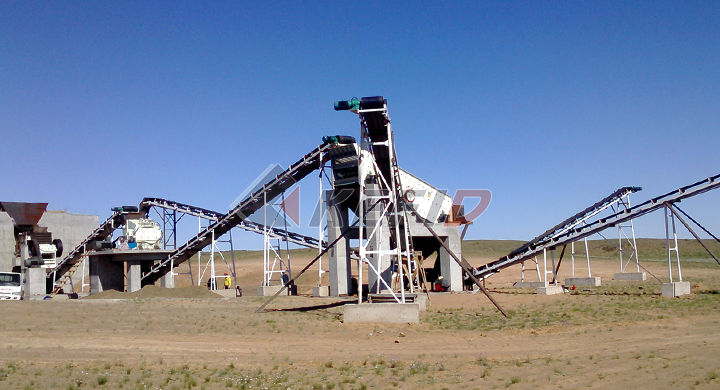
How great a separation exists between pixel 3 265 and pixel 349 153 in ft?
111

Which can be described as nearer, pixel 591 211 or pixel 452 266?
pixel 452 266

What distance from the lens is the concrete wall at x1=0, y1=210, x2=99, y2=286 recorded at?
4803 cm

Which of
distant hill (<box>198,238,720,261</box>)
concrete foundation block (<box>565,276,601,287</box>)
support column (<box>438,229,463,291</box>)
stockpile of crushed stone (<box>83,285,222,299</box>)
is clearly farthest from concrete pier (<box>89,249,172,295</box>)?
distant hill (<box>198,238,720,261</box>)

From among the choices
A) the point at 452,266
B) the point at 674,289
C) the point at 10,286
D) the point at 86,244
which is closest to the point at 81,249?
the point at 86,244

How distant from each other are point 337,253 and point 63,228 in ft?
113

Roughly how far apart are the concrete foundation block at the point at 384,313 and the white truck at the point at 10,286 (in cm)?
2268

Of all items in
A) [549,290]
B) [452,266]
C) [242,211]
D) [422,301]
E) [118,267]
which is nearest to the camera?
[422,301]

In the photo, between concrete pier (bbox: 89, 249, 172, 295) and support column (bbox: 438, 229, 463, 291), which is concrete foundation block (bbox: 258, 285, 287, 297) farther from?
support column (bbox: 438, 229, 463, 291)

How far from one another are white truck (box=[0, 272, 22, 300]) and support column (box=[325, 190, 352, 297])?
17862mm

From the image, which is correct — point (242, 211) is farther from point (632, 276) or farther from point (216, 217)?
point (632, 276)

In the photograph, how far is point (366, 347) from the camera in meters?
16.2

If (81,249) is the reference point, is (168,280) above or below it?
below

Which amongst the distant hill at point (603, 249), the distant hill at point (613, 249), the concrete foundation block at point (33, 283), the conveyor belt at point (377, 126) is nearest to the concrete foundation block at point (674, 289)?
the conveyor belt at point (377, 126)

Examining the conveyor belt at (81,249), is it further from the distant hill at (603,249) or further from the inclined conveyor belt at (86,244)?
the distant hill at (603,249)
